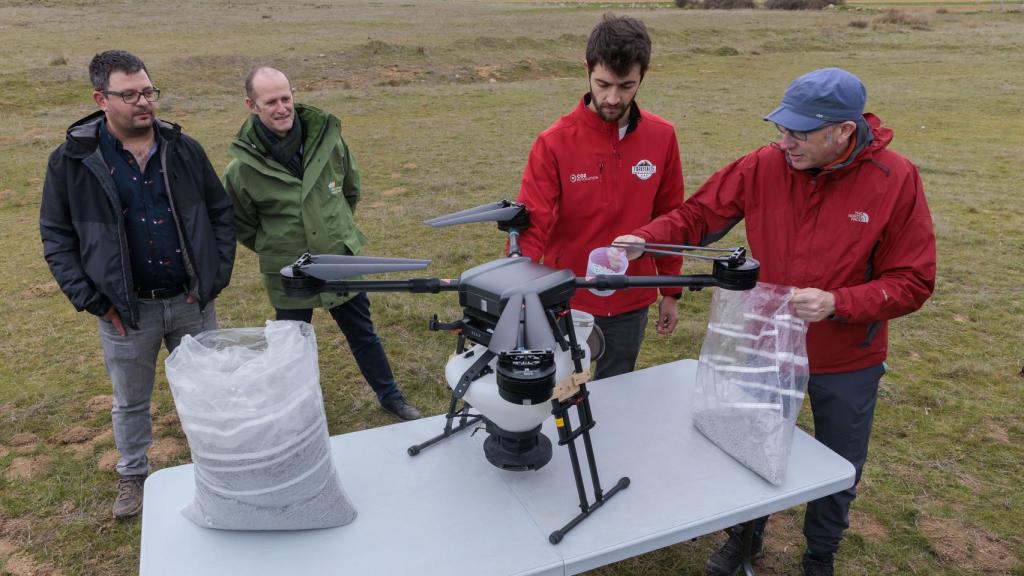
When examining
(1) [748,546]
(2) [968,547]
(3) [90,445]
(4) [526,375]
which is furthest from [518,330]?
(3) [90,445]

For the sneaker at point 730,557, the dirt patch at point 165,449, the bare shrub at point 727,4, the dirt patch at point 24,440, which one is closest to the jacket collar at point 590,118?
the sneaker at point 730,557

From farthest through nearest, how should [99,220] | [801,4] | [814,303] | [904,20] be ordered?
[801,4] → [904,20] → [99,220] → [814,303]

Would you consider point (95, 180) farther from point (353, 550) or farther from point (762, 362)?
point (762, 362)

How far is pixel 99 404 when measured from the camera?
4660mm

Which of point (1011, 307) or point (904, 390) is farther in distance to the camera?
point (1011, 307)

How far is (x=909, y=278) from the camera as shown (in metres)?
2.29

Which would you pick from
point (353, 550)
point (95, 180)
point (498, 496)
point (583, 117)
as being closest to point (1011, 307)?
point (583, 117)

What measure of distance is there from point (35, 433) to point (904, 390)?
588 centimetres

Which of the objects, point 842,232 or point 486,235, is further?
point 486,235

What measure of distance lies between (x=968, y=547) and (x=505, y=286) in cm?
309

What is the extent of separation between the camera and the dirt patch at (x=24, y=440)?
421 cm

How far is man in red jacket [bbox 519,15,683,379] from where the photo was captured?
A: 279 centimetres

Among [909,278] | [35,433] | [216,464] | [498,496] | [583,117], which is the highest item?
[583,117]

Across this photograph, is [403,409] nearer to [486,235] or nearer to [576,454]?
[576,454]
